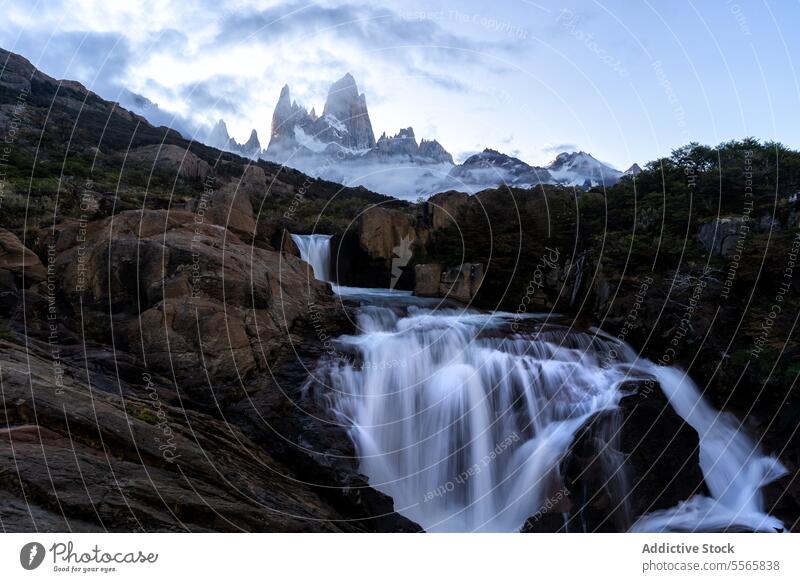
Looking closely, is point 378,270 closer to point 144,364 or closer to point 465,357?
point 465,357

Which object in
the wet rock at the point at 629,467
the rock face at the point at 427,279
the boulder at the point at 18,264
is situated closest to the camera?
the wet rock at the point at 629,467

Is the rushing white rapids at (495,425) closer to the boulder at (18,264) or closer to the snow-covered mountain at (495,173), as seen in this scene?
the boulder at (18,264)

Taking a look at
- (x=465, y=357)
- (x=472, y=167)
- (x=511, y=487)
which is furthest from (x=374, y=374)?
(x=472, y=167)

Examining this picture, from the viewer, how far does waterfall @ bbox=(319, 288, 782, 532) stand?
8.08m

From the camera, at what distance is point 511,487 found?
8227 mm

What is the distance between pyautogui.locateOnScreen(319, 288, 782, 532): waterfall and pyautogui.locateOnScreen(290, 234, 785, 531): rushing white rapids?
2cm

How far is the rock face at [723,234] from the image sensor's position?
43.6ft

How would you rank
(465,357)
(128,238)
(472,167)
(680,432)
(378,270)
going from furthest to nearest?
(472,167), (378,270), (465,357), (128,238), (680,432)

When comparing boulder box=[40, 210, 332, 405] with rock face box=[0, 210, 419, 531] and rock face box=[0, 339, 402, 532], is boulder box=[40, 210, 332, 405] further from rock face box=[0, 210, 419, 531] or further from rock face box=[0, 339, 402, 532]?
rock face box=[0, 339, 402, 532]

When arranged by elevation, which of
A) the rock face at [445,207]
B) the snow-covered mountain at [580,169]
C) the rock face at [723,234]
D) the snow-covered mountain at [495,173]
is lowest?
the rock face at [723,234]

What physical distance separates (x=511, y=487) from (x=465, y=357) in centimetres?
345

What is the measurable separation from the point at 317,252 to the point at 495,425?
12813mm

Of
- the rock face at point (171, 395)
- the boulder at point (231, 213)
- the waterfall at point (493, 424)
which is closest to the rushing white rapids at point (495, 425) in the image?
the waterfall at point (493, 424)

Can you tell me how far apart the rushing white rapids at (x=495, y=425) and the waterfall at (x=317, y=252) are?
7996 mm
